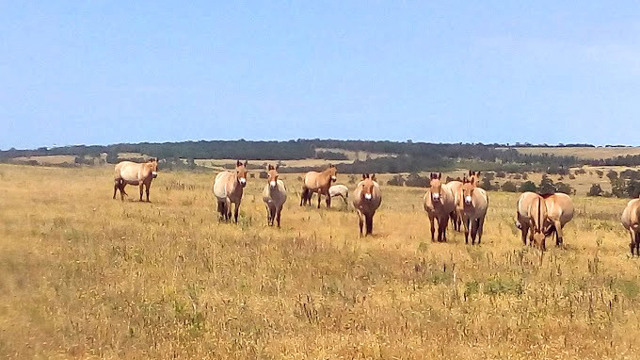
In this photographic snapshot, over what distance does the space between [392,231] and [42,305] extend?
12962 mm

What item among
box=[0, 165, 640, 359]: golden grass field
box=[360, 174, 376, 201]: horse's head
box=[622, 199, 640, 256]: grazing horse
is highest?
box=[360, 174, 376, 201]: horse's head

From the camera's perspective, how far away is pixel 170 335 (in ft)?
27.3

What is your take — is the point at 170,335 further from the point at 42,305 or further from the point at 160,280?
the point at 160,280

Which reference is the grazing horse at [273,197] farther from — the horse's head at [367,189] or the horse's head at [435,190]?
the horse's head at [435,190]

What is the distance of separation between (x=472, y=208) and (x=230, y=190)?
7388 millimetres

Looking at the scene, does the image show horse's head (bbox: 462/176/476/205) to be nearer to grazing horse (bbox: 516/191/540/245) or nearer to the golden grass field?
the golden grass field

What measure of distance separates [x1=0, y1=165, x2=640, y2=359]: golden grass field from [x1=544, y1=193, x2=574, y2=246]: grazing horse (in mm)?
552

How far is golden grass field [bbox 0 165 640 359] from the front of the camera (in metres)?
7.91

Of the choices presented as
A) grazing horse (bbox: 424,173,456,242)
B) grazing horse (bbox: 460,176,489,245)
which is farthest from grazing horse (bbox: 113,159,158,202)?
grazing horse (bbox: 460,176,489,245)

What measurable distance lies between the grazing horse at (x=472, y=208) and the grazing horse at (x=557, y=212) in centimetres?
169

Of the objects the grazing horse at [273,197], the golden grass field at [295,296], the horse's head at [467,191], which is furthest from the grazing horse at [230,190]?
the horse's head at [467,191]

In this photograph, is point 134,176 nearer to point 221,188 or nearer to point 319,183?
point 319,183

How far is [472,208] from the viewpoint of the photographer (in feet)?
62.5

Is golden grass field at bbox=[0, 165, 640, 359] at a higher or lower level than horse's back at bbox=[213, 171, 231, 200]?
lower
